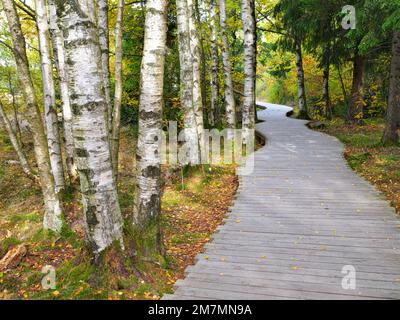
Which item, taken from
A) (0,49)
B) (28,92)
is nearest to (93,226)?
(28,92)

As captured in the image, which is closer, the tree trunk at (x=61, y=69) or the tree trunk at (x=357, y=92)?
the tree trunk at (x=61, y=69)

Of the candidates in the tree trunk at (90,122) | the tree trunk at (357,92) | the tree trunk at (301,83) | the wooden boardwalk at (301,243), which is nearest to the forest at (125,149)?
the tree trunk at (90,122)

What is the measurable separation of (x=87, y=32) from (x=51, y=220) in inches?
167

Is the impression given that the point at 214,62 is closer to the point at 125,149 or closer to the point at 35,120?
the point at 125,149

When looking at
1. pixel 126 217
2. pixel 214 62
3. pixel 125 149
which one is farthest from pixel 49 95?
pixel 214 62

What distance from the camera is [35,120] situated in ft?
20.6

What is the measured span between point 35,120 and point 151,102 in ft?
8.85

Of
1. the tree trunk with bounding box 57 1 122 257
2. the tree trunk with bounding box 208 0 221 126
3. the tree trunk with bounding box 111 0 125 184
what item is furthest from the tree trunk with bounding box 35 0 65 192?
the tree trunk with bounding box 208 0 221 126

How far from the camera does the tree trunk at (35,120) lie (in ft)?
19.8

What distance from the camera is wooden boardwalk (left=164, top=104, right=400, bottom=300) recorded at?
4.58 m

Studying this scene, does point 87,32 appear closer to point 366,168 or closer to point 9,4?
point 9,4

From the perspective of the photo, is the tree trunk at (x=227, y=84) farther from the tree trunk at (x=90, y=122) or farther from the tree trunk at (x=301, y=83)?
the tree trunk at (x=301, y=83)

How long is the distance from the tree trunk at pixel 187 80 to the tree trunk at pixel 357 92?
36.4ft
